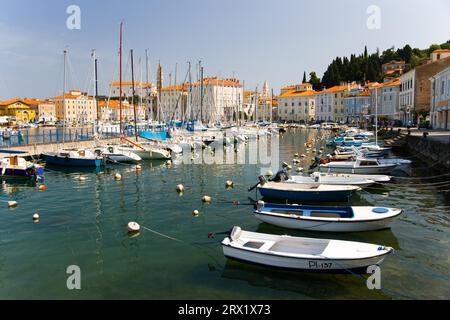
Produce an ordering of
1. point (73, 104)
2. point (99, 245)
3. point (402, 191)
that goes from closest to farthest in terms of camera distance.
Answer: point (99, 245) < point (402, 191) < point (73, 104)

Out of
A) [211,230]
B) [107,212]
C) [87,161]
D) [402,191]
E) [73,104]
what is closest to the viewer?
[211,230]

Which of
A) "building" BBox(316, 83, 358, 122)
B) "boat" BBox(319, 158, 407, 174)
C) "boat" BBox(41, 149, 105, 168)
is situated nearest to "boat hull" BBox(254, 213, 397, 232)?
"boat" BBox(319, 158, 407, 174)

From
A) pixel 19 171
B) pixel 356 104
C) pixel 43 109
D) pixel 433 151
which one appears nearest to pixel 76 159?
pixel 19 171

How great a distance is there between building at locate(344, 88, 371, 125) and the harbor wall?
7159cm

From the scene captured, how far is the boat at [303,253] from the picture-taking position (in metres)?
11.8

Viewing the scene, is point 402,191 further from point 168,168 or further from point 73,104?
point 73,104

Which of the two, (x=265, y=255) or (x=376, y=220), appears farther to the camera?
(x=376, y=220)

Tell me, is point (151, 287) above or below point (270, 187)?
below

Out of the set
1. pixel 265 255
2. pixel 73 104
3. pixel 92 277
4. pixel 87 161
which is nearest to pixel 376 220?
pixel 265 255

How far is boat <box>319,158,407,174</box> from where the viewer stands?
97.6ft

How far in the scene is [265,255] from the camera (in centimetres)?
1227

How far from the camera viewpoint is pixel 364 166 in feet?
98.0

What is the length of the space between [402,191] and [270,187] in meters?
9.19

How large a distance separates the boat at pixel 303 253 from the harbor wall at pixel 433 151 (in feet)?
72.8
